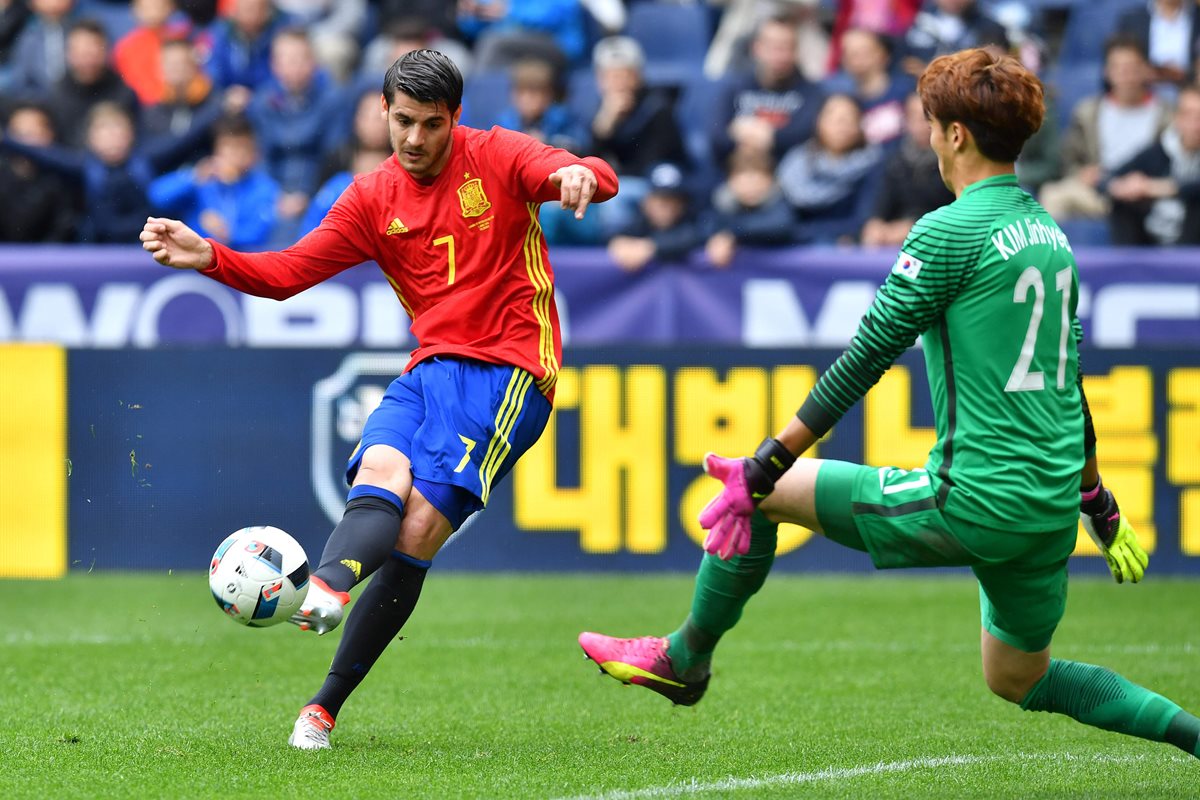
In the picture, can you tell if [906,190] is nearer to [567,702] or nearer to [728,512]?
[567,702]

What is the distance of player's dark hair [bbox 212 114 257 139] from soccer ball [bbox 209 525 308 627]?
25.0 feet

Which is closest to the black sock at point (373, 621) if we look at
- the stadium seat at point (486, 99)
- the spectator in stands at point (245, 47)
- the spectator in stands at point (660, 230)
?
the spectator in stands at point (660, 230)

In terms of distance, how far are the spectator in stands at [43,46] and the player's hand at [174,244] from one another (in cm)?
979

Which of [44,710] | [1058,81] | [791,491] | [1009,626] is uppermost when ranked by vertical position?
[1058,81]

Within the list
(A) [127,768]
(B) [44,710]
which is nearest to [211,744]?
(A) [127,768]

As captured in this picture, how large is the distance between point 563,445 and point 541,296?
4.70 m

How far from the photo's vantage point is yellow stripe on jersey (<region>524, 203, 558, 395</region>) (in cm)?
578

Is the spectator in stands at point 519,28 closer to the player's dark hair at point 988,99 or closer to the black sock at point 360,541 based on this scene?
the black sock at point 360,541

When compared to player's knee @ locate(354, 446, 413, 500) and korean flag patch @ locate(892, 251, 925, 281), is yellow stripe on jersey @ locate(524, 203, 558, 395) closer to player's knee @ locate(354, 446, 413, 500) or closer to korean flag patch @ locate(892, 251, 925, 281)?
player's knee @ locate(354, 446, 413, 500)

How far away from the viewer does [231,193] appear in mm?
12227

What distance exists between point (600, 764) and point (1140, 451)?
5784 millimetres

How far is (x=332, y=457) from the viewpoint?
34.8ft

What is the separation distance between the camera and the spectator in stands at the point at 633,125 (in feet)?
41.2

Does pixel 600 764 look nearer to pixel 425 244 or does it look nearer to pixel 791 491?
pixel 791 491
